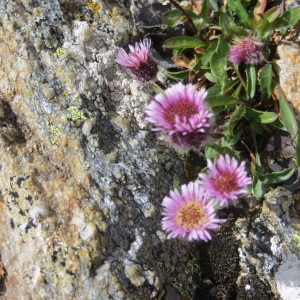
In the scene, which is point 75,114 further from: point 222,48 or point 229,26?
point 229,26

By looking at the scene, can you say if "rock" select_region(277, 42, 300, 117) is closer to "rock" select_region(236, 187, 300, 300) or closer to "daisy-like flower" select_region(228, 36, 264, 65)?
"daisy-like flower" select_region(228, 36, 264, 65)

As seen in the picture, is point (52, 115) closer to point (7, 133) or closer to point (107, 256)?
point (7, 133)

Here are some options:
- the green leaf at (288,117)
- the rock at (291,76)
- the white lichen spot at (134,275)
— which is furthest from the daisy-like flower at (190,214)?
the rock at (291,76)

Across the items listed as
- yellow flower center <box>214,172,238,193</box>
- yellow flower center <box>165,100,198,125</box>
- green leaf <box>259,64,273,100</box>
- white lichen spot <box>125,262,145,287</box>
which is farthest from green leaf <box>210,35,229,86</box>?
white lichen spot <box>125,262,145,287</box>

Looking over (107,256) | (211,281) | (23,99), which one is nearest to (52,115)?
(23,99)

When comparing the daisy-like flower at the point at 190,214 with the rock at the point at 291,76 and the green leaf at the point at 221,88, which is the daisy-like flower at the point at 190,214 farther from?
the rock at the point at 291,76

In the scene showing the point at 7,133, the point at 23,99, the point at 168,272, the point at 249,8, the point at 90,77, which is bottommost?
the point at 168,272
